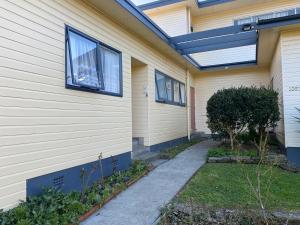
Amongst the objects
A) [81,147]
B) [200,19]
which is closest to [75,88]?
[81,147]

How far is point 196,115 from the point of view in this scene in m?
14.2

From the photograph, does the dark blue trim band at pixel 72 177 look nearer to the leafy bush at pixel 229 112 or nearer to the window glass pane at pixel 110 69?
the window glass pane at pixel 110 69

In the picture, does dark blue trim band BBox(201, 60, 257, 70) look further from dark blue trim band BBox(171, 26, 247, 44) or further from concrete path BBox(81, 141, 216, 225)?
concrete path BBox(81, 141, 216, 225)

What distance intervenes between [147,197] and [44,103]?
232 centimetres

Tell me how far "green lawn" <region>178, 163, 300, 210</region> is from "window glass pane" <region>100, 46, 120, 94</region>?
275cm

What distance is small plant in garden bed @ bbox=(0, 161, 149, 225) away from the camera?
3.24 metres

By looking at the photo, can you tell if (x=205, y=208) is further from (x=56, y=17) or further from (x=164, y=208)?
(x=56, y=17)

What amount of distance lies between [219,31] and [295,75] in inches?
96.7

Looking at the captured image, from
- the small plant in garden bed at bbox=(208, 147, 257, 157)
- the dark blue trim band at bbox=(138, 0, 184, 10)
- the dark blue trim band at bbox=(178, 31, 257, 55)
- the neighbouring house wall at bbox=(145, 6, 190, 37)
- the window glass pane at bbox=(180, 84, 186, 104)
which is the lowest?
the small plant in garden bed at bbox=(208, 147, 257, 157)

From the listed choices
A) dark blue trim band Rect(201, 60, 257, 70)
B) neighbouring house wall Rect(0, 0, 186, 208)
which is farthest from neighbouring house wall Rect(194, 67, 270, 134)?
neighbouring house wall Rect(0, 0, 186, 208)

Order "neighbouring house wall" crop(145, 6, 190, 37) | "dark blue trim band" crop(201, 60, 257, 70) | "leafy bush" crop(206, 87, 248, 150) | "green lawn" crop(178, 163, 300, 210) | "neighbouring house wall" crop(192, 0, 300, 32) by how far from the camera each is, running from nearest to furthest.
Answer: "green lawn" crop(178, 163, 300, 210), "leafy bush" crop(206, 87, 248, 150), "dark blue trim band" crop(201, 60, 257, 70), "neighbouring house wall" crop(192, 0, 300, 32), "neighbouring house wall" crop(145, 6, 190, 37)

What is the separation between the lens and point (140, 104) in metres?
8.27

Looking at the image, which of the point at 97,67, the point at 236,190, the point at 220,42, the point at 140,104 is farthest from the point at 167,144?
the point at 97,67

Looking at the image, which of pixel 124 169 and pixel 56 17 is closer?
pixel 56 17
